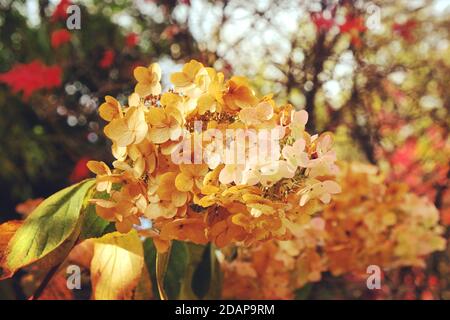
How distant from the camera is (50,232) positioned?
2.36ft

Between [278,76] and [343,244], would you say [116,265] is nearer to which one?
[343,244]

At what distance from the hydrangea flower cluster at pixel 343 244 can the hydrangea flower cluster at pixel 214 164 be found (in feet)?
1.68

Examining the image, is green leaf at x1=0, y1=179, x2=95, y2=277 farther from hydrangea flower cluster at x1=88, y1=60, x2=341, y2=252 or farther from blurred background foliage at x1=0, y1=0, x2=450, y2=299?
blurred background foliage at x1=0, y1=0, x2=450, y2=299

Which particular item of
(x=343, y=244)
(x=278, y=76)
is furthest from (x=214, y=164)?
(x=278, y=76)

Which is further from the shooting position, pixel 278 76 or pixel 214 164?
pixel 278 76

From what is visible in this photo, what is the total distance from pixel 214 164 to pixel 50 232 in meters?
0.23

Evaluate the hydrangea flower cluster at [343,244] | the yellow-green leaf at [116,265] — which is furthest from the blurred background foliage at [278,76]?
the yellow-green leaf at [116,265]

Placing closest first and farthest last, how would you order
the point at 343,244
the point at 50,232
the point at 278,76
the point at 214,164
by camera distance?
the point at 214,164
the point at 50,232
the point at 343,244
the point at 278,76

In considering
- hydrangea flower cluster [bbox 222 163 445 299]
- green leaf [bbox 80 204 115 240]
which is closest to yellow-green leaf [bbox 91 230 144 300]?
green leaf [bbox 80 204 115 240]

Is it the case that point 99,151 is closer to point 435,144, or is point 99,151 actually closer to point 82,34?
point 82,34

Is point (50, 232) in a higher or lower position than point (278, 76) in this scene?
lower

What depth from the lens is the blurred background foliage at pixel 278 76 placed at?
1.67m

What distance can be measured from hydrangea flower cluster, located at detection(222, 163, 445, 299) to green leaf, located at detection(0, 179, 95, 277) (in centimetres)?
47

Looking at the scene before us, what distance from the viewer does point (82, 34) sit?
262 centimetres
